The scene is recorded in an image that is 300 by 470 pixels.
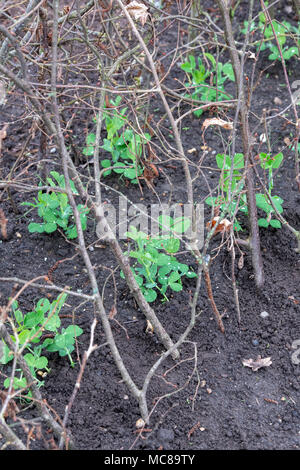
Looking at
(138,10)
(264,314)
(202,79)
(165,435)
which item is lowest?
(165,435)

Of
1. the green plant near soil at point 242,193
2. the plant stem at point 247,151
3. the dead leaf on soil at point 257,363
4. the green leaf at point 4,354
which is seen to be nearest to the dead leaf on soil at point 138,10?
the plant stem at point 247,151

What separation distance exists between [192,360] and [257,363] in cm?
29

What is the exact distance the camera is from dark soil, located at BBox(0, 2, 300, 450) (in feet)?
7.26

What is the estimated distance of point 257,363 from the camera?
2479 millimetres

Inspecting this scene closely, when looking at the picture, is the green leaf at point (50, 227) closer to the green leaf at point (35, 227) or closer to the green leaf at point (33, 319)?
the green leaf at point (35, 227)

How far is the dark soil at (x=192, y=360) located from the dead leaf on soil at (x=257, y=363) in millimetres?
23

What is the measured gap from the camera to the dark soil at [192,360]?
221 cm

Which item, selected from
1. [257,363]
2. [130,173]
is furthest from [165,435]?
[130,173]

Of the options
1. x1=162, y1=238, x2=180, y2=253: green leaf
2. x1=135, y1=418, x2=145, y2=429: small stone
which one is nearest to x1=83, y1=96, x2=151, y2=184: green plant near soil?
x1=162, y1=238, x2=180, y2=253: green leaf

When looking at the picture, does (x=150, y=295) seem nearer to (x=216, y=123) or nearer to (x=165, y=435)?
(x=165, y=435)

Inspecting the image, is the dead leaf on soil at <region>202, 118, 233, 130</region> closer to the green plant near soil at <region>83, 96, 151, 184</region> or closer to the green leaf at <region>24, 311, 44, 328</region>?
the green plant near soil at <region>83, 96, 151, 184</region>

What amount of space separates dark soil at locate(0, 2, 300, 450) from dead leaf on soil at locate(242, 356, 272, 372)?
0.07 feet

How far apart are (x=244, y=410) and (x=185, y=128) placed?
6.78 ft
